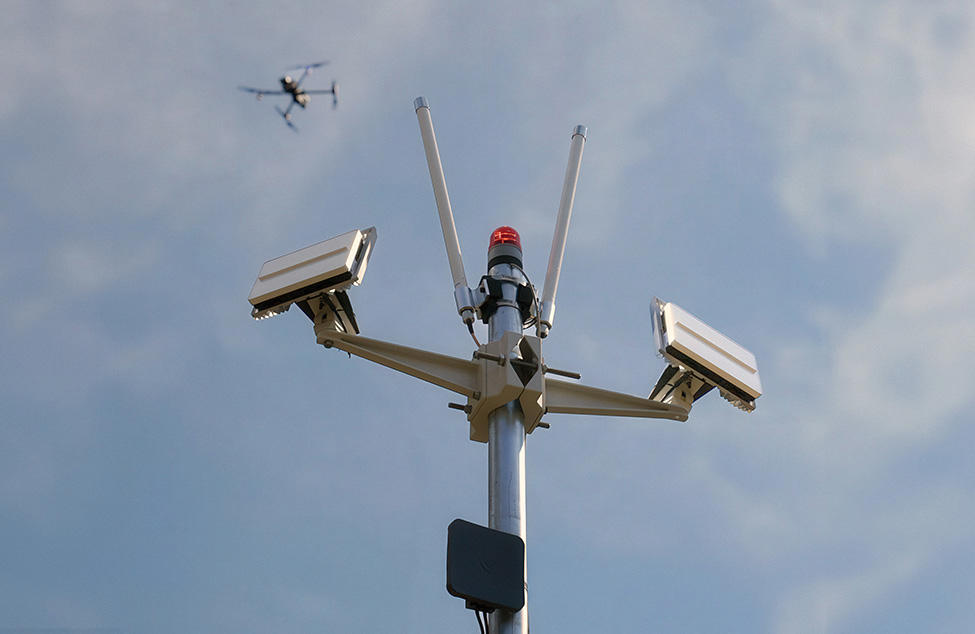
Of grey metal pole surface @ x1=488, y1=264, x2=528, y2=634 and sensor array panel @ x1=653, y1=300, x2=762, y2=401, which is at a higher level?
sensor array panel @ x1=653, y1=300, x2=762, y2=401

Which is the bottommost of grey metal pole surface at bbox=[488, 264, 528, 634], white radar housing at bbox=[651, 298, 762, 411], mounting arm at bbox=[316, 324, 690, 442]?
grey metal pole surface at bbox=[488, 264, 528, 634]

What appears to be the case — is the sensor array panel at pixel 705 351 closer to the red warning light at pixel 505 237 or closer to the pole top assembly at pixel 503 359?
the pole top assembly at pixel 503 359

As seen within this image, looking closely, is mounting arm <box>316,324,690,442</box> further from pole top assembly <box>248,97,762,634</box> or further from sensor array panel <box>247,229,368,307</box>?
sensor array panel <box>247,229,368,307</box>

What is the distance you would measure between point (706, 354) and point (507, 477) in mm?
3768

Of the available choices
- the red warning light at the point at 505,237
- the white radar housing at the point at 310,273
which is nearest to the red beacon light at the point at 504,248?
the red warning light at the point at 505,237

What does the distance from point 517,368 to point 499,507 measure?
1.68m

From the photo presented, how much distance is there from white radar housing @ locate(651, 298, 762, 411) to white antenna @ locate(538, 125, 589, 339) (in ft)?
4.76

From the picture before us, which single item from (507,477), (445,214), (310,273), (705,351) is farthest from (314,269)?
(705,351)

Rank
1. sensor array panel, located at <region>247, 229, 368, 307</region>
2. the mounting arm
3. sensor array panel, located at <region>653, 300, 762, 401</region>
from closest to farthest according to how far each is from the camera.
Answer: the mounting arm
sensor array panel, located at <region>247, 229, 368, 307</region>
sensor array panel, located at <region>653, 300, 762, 401</region>

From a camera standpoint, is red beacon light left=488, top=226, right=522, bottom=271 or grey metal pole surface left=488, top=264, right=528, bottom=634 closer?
grey metal pole surface left=488, top=264, right=528, bottom=634

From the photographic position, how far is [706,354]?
14859 millimetres

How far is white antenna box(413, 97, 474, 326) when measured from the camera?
14.0m

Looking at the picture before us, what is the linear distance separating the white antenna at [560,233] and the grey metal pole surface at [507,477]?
59 cm

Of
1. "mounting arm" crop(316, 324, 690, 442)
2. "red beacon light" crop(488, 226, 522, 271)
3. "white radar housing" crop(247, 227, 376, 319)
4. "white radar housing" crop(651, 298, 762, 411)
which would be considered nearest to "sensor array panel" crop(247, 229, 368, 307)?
"white radar housing" crop(247, 227, 376, 319)
